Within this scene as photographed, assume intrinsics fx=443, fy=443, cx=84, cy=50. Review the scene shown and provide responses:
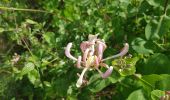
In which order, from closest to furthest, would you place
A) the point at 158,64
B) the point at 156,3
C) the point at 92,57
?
the point at 92,57
the point at 158,64
the point at 156,3

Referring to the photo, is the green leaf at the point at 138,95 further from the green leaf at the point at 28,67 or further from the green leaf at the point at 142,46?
the green leaf at the point at 28,67

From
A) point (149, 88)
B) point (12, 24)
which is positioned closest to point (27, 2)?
point (12, 24)

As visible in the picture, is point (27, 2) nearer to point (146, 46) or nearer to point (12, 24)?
point (12, 24)

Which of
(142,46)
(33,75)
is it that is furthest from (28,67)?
(142,46)

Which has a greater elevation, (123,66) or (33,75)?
(123,66)

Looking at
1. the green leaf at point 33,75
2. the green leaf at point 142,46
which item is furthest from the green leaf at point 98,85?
the green leaf at point 33,75

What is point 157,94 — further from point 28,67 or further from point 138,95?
point 28,67

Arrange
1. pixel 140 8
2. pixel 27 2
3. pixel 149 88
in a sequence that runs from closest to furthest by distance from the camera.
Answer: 1. pixel 149 88
2. pixel 140 8
3. pixel 27 2
